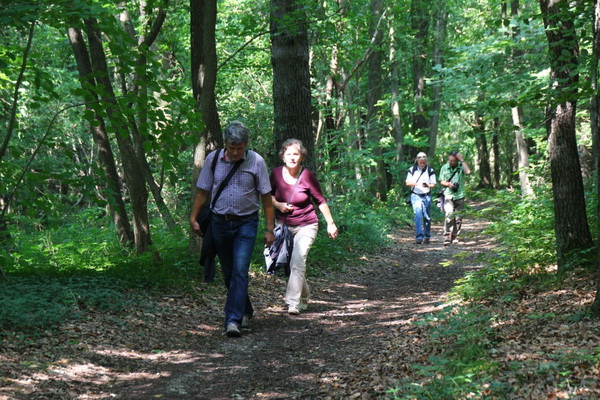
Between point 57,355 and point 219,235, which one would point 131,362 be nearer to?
point 57,355

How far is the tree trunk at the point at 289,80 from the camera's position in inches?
407

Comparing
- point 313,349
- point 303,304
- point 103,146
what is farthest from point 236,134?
point 103,146

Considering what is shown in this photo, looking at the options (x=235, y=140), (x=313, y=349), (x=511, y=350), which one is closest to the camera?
(x=511, y=350)

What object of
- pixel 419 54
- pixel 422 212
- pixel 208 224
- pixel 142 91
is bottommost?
pixel 422 212

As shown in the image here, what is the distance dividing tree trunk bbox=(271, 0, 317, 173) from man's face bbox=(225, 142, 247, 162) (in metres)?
3.86

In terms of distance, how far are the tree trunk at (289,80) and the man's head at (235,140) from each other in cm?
387

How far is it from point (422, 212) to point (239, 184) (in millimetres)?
9457

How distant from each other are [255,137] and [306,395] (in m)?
10.4

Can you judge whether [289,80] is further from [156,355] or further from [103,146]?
[156,355]

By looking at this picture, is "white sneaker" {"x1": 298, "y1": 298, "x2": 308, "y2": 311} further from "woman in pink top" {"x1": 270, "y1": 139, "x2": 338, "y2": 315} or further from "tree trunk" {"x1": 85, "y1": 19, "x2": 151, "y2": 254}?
"tree trunk" {"x1": 85, "y1": 19, "x2": 151, "y2": 254}

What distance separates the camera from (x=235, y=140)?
650 cm

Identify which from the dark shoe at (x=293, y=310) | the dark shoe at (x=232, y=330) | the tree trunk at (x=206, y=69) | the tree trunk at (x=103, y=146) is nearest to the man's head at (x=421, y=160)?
the tree trunk at (x=206, y=69)

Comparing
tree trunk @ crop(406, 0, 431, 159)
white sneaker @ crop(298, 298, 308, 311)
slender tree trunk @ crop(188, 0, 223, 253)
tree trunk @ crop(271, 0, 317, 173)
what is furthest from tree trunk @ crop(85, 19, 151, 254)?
tree trunk @ crop(406, 0, 431, 159)

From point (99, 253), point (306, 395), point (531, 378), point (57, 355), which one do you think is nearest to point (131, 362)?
point (57, 355)
